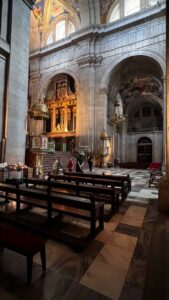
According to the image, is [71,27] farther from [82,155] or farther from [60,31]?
[82,155]

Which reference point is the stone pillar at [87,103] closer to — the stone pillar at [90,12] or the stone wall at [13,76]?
the stone pillar at [90,12]

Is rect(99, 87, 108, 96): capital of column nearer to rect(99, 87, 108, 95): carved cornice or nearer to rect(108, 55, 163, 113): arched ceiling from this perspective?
rect(99, 87, 108, 95): carved cornice

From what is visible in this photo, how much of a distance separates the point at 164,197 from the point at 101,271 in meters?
2.63

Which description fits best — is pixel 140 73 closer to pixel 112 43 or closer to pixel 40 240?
pixel 112 43

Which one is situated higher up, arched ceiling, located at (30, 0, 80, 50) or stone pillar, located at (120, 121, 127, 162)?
arched ceiling, located at (30, 0, 80, 50)

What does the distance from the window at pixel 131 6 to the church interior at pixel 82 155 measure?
0.31 feet

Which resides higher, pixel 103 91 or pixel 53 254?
pixel 103 91

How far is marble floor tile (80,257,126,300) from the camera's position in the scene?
1.72m

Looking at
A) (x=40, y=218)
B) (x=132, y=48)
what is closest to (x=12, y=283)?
(x=40, y=218)

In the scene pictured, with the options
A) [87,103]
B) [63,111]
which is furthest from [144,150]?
[63,111]

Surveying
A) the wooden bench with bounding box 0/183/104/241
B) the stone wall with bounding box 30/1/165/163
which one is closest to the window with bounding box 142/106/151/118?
the stone wall with bounding box 30/1/165/163

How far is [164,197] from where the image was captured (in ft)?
13.2

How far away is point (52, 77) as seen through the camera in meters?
19.8

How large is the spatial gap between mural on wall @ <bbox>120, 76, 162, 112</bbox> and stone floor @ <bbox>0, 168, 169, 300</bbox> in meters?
20.6
